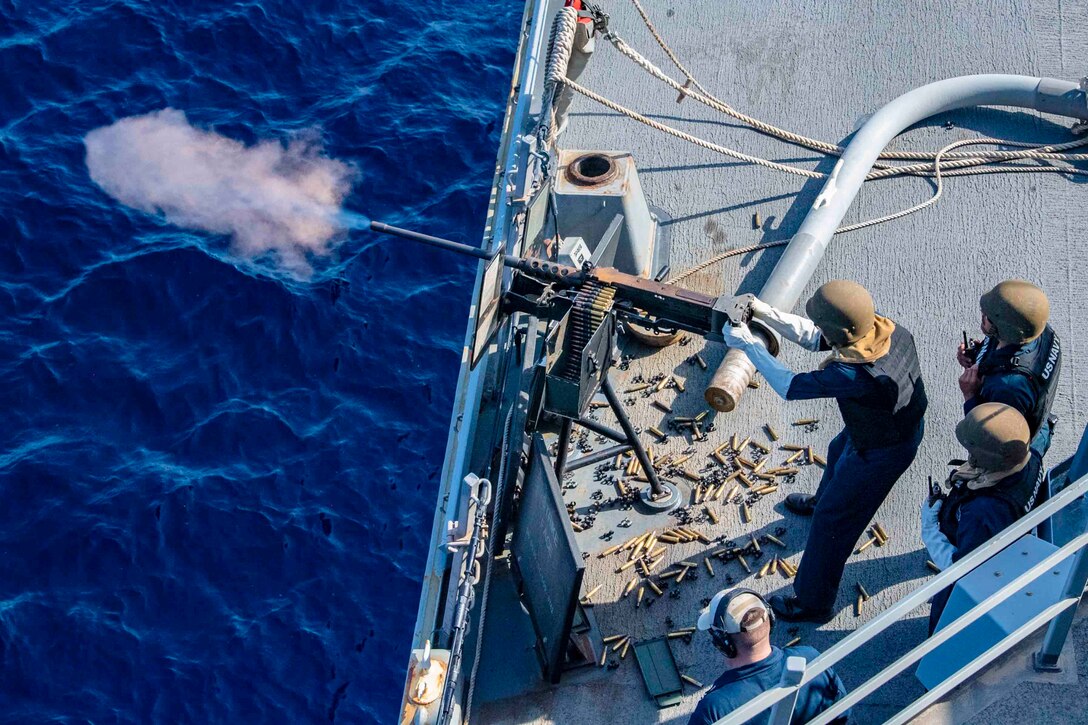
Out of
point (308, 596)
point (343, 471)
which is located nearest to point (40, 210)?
point (343, 471)

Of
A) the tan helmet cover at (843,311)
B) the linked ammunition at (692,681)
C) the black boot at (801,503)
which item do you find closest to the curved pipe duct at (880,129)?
the black boot at (801,503)

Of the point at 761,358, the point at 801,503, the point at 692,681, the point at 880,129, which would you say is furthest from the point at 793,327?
the point at 880,129

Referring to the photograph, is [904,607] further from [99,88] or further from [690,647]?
[99,88]

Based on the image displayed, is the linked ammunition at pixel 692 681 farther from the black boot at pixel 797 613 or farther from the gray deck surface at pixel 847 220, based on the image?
the black boot at pixel 797 613

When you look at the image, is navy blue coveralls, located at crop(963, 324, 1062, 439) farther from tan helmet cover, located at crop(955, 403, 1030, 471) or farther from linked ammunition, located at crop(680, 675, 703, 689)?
linked ammunition, located at crop(680, 675, 703, 689)

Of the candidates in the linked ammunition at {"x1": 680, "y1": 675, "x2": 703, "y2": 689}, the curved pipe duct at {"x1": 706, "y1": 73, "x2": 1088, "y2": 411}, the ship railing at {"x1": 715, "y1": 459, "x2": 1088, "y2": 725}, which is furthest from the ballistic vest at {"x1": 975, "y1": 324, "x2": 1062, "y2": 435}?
the curved pipe duct at {"x1": 706, "y1": 73, "x2": 1088, "y2": 411}

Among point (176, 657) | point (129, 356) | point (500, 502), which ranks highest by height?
point (129, 356)
